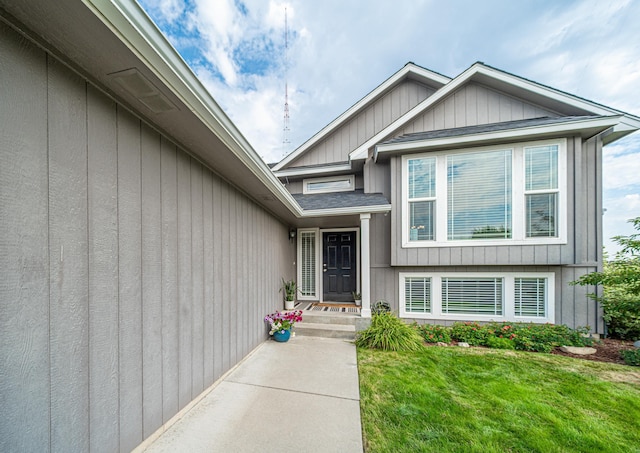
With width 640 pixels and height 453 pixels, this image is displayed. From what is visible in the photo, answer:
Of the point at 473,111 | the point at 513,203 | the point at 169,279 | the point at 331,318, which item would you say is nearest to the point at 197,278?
the point at 169,279

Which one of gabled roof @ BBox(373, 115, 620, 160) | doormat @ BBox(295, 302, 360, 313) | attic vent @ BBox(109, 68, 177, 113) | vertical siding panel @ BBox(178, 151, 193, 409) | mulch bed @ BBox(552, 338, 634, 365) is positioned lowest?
mulch bed @ BBox(552, 338, 634, 365)

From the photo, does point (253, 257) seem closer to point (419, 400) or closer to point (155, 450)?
point (155, 450)

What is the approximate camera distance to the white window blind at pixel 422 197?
5184mm

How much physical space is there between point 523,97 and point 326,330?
267 inches

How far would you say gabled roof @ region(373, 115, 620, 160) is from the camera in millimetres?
4363

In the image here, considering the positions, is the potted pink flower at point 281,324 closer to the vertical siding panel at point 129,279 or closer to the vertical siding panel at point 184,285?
the vertical siding panel at point 184,285

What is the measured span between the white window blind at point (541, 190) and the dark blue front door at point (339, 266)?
3.84 m

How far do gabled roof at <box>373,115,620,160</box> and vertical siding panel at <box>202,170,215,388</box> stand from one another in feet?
13.1

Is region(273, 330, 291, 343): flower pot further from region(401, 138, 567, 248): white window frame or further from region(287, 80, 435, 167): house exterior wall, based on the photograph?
region(287, 80, 435, 167): house exterior wall

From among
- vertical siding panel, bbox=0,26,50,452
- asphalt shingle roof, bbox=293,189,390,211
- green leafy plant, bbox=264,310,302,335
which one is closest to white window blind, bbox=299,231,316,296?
asphalt shingle roof, bbox=293,189,390,211

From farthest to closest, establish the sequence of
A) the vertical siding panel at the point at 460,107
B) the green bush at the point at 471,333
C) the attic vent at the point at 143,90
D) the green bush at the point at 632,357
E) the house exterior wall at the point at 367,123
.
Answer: the house exterior wall at the point at 367,123
the vertical siding panel at the point at 460,107
the green bush at the point at 471,333
the green bush at the point at 632,357
the attic vent at the point at 143,90

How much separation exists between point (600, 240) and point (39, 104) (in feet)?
26.7

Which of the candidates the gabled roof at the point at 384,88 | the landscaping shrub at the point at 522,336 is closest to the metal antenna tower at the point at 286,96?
the gabled roof at the point at 384,88

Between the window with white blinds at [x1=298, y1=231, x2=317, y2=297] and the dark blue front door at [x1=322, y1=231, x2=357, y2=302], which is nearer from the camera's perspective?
the dark blue front door at [x1=322, y1=231, x2=357, y2=302]
